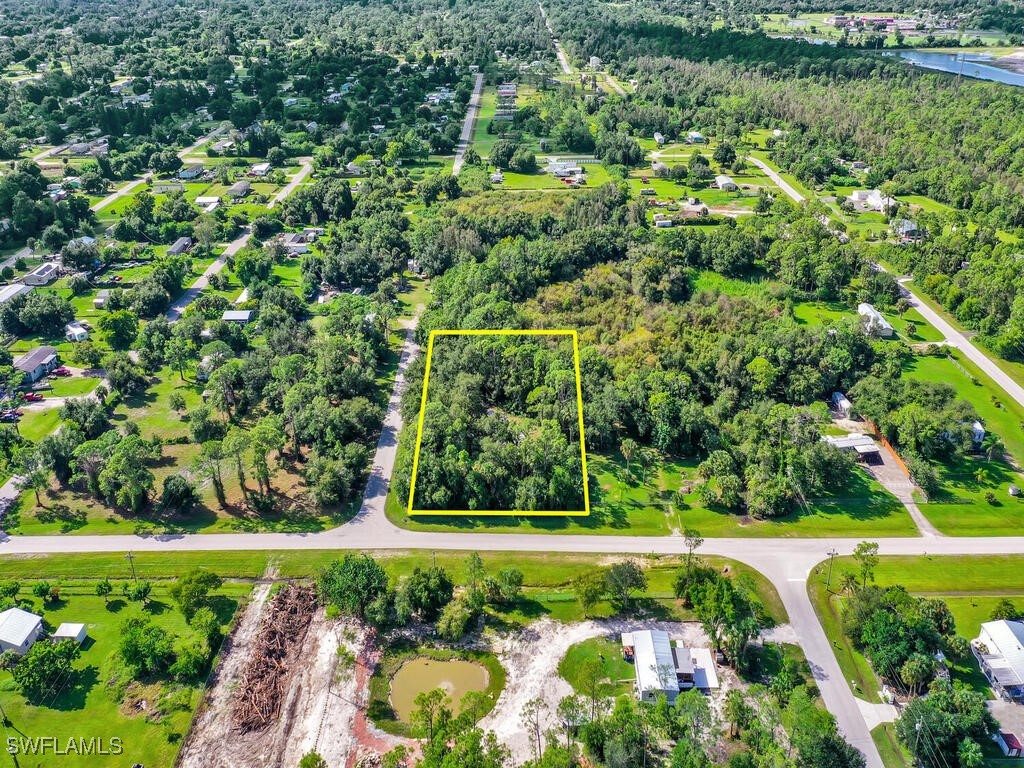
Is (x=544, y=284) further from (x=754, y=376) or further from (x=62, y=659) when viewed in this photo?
(x=62, y=659)

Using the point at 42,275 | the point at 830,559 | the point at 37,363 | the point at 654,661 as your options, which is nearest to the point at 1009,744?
the point at 830,559

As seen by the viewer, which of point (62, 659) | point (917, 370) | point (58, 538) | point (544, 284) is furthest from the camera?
point (544, 284)

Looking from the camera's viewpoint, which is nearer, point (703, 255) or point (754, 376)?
point (754, 376)

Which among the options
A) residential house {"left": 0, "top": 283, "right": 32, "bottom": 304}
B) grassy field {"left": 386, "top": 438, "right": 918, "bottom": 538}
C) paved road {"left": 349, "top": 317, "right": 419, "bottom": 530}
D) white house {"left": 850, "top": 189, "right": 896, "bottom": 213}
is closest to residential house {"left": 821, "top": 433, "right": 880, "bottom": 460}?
grassy field {"left": 386, "top": 438, "right": 918, "bottom": 538}

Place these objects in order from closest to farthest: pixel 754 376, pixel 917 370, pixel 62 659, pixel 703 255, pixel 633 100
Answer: pixel 62 659, pixel 754 376, pixel 917 370, pixel 703 255, pixel 633 100

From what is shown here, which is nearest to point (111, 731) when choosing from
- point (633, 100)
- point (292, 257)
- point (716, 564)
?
point (716, 564)

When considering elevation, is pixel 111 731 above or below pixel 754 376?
Answer: below

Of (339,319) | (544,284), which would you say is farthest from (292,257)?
(544,284)
